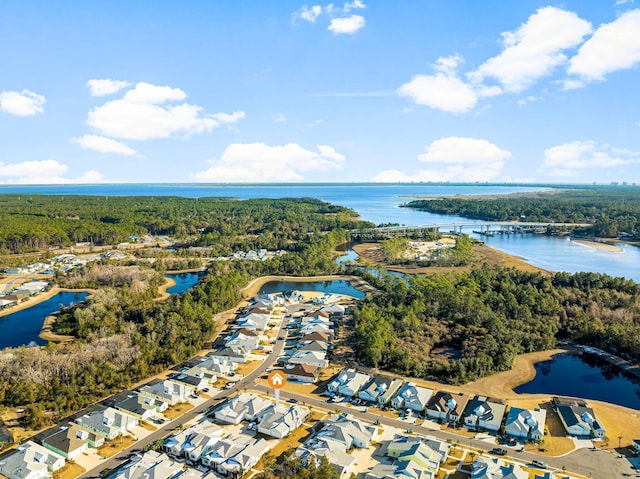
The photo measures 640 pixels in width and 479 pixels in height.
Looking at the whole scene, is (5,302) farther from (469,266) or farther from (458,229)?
(458,229)

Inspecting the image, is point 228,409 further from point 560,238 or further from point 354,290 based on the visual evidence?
point 560,238

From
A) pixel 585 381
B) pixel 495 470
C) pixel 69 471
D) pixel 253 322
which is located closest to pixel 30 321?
pixel 253 322

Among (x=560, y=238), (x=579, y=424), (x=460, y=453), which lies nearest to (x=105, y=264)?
(x=460, y=453)

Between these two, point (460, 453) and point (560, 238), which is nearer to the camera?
point (460, 453)

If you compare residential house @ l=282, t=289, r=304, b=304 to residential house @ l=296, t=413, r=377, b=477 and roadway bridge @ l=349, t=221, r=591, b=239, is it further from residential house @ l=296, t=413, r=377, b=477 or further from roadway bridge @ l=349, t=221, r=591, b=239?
roadway bridge @ l=349, t=221, r=591, b=239

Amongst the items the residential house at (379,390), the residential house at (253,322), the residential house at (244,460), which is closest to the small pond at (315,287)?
the residential house at (253,322)

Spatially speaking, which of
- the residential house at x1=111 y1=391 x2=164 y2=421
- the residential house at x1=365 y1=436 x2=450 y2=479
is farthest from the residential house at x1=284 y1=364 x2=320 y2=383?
the residential house at x1=365 y1=436 x2=450 y2=479
